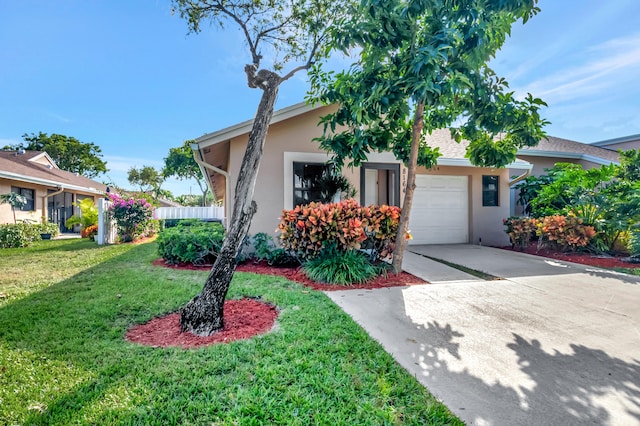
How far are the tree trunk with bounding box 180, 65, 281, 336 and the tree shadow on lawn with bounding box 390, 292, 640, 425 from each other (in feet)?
7.08

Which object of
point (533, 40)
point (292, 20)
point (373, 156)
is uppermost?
point (533, 40)

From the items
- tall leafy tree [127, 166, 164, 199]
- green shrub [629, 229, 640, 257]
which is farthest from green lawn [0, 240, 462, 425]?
tall leafy tree [127, 166, 164, 199]

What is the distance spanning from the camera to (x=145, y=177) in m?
34.5

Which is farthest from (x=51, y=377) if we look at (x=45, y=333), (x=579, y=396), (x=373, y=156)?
(x=373, y=156)

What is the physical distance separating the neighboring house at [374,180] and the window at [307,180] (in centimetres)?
3

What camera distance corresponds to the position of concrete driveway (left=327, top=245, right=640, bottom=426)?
2152 mm

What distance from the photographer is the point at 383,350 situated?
2.90 metres

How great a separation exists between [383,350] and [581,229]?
8.25 meters

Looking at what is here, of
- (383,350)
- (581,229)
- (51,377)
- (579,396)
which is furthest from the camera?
(581,229)

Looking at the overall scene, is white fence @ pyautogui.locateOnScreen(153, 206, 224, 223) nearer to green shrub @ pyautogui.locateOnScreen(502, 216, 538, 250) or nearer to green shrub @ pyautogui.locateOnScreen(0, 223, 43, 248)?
green shrub @ pyautogui.locateOnScreen(0, 223, 43, 248)

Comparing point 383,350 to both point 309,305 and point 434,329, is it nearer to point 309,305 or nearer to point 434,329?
point 434,329

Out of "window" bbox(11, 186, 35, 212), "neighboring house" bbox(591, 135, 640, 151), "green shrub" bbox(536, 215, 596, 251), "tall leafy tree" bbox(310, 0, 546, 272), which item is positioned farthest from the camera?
"neighboring house" bbox(591, 135, 640, 151)

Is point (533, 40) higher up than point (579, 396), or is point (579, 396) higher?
point (533, 40)

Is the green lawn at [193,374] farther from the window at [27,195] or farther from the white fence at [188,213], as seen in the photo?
the white fence at [188,213]
